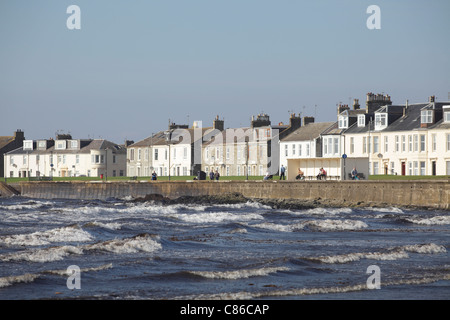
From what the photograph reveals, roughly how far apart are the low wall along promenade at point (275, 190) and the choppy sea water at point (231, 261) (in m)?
8.75

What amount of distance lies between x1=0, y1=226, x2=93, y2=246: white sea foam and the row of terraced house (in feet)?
83.1

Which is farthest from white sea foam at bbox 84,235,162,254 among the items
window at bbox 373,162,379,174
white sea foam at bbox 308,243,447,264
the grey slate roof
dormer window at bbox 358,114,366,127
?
the grey slate roof

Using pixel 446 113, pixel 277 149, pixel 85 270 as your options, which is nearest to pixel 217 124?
pixel 277 149

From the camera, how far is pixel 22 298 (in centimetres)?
1440

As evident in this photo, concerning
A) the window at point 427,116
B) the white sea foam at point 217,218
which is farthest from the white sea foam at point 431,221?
the window at point 427,116

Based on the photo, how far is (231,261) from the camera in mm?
19422

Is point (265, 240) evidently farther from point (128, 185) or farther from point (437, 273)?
point (128, 185)

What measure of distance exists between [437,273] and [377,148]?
45.8 m

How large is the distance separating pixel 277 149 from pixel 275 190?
75.4 ft

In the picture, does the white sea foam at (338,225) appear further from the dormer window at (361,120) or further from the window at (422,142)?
the dormer window at (361,120)

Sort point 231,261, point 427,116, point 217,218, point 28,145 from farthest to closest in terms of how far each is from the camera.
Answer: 1. point 28,145
2. point 427,116
3. point 217,218
4. point 231,261

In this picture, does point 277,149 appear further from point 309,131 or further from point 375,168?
point 375,168

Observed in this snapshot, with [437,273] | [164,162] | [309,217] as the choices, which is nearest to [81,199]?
[164,162]

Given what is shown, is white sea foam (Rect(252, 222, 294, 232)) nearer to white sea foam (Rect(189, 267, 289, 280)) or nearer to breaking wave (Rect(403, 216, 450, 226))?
breaking wave (Rect(403, 216, 450, 226))
